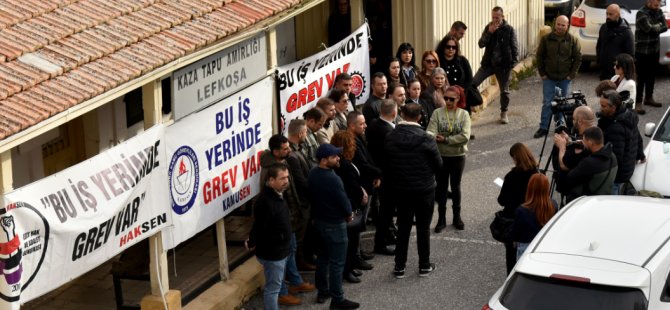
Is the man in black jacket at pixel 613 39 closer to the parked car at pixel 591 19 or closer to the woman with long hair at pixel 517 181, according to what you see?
the parked car at pixel 591 19

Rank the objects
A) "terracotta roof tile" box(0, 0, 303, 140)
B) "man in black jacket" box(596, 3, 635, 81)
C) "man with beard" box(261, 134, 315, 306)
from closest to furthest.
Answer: "terracotta roof tile" box(0, 0, 303, 140) → "man with beard" box(261, 134, 315, 306) → "man in black jacket" box(596, 3, 635, 81)

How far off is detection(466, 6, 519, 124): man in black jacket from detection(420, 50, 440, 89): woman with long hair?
6.22 feet

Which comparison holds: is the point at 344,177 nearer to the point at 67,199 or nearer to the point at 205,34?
the point at 205,34

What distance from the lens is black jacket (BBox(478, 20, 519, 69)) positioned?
17922mm

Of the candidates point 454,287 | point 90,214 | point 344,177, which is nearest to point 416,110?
point 344,177

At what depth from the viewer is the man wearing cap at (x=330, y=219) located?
12.0 meters

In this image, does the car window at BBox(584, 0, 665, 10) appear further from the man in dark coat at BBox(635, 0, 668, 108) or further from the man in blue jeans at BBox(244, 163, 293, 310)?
the man in blue jeans at BBox(244, 163, 293, 310)

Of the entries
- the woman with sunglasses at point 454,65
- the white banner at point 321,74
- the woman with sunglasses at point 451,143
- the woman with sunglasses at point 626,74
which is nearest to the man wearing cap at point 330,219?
the white banner at point 321,74

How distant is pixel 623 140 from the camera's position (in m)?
13.5

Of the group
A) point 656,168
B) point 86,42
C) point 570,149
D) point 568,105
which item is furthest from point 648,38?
point 86,42

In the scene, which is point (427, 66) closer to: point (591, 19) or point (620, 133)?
point (620, 133)

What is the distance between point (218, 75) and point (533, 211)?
10.7ft

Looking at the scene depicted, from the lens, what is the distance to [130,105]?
14.2 metres

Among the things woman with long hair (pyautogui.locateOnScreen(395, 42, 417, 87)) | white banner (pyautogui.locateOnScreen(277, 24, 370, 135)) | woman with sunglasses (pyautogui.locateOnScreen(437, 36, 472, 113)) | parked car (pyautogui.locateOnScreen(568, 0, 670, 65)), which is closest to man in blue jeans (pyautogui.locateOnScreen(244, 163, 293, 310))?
white banner (pyautogui.locateOnScreen(277, 24, 370, 135))
